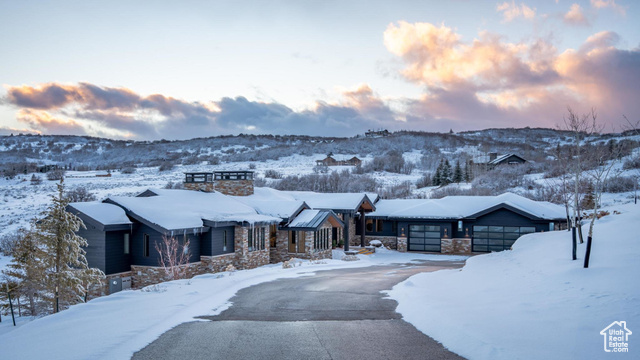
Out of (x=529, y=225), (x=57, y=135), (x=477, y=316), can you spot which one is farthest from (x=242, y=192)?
(x=57, y=135)

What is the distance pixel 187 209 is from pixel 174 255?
12.0 feet

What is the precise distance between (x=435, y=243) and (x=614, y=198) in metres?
20.3

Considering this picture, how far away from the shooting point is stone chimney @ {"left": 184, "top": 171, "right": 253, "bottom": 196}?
2983cm

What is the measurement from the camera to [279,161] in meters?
108

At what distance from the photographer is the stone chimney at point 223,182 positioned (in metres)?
29.8

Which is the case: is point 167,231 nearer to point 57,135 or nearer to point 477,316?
point 477,316

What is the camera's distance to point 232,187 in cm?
3127

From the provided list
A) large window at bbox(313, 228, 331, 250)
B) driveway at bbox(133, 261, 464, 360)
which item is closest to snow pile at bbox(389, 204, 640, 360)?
driveway at bbox(133, 261, 464, 360)

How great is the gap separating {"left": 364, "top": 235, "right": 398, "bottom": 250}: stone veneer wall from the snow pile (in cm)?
2198

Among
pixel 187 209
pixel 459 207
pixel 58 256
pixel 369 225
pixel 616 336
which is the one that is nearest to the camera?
pixel 616 336

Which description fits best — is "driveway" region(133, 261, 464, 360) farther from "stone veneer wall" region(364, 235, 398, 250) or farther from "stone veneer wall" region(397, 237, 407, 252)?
"stone veneer wall" region(364, 235, 398, 250)

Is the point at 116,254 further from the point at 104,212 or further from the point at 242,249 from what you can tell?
the point at 242,249

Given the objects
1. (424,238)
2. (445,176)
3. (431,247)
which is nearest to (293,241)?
(424,238)

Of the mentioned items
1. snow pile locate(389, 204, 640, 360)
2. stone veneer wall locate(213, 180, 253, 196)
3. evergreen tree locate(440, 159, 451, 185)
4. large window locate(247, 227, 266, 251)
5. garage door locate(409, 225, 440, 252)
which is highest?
evergreen tree locate(440, 159, 451, 185)
